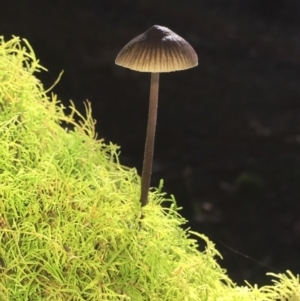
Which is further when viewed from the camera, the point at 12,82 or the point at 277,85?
the point at 277,85

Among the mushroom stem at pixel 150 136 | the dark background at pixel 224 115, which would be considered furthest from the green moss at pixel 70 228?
the dark background at pixel 224 115

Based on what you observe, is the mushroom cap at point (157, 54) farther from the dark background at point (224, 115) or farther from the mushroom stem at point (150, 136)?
the dark background at point (224, 115)

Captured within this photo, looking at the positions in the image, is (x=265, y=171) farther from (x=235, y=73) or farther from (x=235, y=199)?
(x=235, y=73)

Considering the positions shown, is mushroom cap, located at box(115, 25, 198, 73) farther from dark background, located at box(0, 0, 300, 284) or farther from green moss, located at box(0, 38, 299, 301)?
dark background, located at box(0, 0, 300, 284)

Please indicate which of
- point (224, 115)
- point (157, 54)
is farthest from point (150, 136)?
point (224, 115)

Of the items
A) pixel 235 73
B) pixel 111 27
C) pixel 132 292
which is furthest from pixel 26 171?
pixel 235 73

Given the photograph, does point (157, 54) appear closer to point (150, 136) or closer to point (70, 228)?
point (150, 136)

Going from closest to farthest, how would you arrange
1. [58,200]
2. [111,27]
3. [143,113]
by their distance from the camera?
[58,200] → [111,27] → [143,113]
